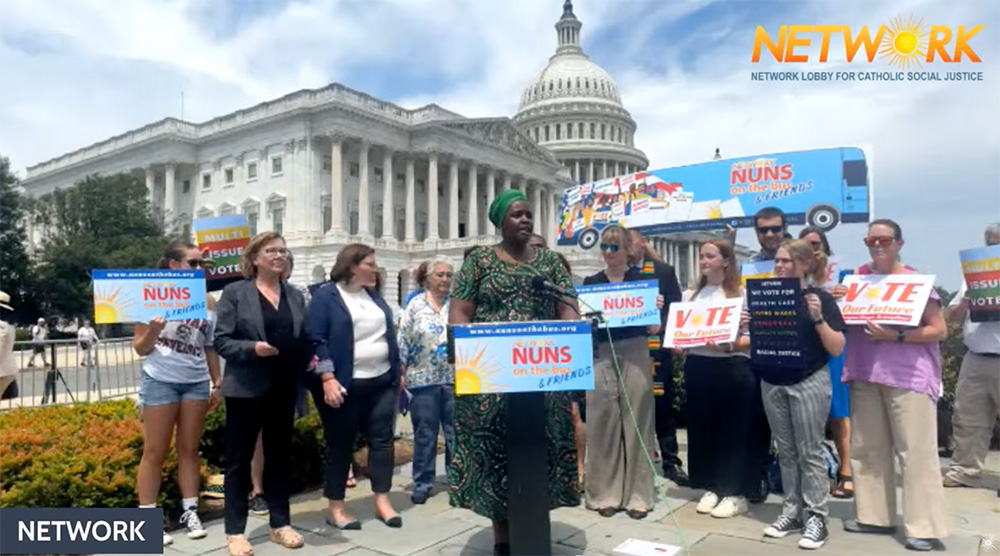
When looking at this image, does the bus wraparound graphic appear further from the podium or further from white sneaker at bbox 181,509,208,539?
white sneaker at bbox 181,509,208,539

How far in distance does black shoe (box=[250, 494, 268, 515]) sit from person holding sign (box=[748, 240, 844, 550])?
3.99 metres

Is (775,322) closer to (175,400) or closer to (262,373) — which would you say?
(262,373)

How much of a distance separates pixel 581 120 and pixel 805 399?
9824 cm

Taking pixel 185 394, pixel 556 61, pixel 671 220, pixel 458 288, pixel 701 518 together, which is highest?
pixel 556 61

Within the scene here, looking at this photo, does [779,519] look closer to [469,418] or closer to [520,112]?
[469,418]

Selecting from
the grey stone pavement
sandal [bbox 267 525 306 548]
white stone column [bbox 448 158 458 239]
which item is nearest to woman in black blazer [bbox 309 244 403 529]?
the grey stone pavement

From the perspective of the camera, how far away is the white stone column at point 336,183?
55375 millimetres

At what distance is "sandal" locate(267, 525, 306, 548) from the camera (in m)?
5.04

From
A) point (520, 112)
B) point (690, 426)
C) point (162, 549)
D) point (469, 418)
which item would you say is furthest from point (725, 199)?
point (520, 112)

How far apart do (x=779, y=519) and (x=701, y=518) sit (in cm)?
64

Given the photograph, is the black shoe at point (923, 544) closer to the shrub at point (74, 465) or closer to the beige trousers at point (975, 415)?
the beige trousers at point (975, 415)

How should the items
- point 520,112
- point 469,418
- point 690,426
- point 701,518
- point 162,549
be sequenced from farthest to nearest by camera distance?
1. point 520,112
2. point 690,426
3. point 701,518
4. point 162,549
5. point 469,418

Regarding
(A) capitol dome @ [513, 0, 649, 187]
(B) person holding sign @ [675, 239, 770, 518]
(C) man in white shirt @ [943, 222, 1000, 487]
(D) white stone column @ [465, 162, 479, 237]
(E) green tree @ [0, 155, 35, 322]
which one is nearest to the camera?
(B) person holding sign @ [675, 239, 770, 518]

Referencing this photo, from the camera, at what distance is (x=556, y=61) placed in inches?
4311
